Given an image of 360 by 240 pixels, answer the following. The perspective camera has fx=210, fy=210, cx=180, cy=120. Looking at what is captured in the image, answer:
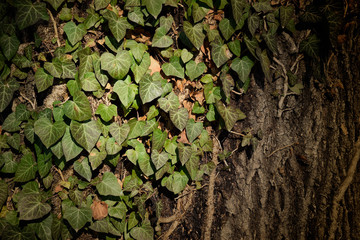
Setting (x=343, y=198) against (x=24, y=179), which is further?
(x=343, y=198)

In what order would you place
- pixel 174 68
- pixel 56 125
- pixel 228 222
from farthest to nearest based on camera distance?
pixel 228 222
pixel 174 68
pixel 56 125

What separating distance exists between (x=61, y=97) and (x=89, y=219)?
2.46 ft

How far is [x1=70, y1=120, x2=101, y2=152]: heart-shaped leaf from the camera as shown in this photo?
3.82 feet

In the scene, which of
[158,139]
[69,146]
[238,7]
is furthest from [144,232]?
[238,7]

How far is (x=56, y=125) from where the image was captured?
3.85 ft

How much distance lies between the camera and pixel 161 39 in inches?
48.6

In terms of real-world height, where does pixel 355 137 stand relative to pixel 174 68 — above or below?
below

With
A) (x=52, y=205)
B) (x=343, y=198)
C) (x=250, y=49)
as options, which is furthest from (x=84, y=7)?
(x=343, y=198)

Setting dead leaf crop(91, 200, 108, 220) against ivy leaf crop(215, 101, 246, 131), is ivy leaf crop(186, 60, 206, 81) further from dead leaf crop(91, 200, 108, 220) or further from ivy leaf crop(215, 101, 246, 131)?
dead leaf crop(91, 200, 108, 220)

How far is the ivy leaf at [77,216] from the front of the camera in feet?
4.04

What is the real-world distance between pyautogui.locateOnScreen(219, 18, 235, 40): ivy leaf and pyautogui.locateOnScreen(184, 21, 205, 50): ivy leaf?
12cm

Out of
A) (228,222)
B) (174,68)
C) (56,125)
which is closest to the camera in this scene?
(56,125)

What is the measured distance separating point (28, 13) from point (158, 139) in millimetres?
968

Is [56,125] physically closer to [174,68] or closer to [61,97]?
[61,97]
